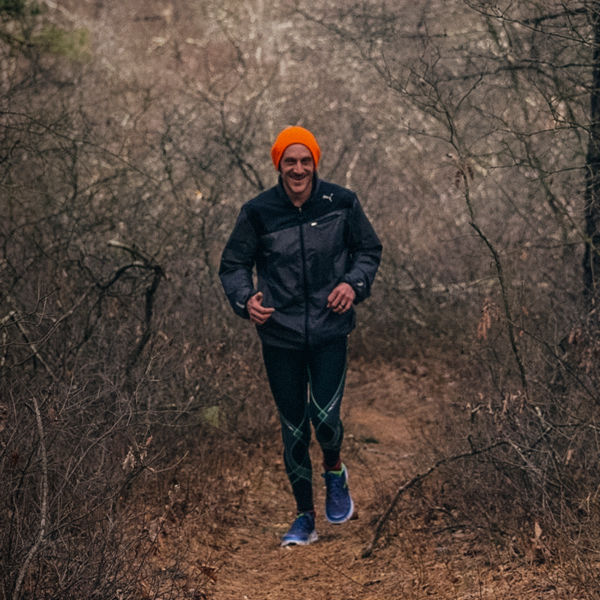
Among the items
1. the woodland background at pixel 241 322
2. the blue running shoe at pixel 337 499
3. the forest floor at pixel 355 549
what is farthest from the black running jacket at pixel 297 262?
the forest floor at pixel 355 549

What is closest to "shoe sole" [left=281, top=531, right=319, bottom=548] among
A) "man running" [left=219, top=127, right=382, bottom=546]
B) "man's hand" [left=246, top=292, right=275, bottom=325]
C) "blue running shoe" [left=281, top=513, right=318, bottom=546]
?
"blue running shoe" [left=281, top=513, right=318, bottom=546]

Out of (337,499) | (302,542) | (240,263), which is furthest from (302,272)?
(302,542)

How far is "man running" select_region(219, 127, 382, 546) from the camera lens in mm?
4129

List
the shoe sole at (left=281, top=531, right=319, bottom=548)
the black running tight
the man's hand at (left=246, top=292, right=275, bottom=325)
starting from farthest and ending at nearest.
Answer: the shoe sole at (left=281, top=531, right=319, bottom=548) < the black running tight < the man's hand at (left=246, top=292, right=275, bottom=325)

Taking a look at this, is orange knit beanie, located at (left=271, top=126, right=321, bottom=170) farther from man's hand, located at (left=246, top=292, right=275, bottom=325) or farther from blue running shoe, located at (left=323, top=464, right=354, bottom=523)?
blue running shoe, located at (left=323, top=464, right=354, bottom=523)

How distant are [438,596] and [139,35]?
18.9 meters

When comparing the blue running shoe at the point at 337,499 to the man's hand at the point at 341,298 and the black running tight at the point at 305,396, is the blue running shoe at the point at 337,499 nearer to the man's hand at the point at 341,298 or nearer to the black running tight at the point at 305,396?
the black running tight at the point at 305,396

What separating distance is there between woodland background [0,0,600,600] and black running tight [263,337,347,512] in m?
0.63

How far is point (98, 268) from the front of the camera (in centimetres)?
627

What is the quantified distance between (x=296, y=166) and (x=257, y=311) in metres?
0.74

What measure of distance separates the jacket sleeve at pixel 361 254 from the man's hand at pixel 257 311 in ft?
1.45

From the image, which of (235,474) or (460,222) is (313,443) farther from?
(460,222)

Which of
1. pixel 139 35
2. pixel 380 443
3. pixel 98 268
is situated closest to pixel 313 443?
pixel 380 443

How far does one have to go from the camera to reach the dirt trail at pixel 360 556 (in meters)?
3.82
